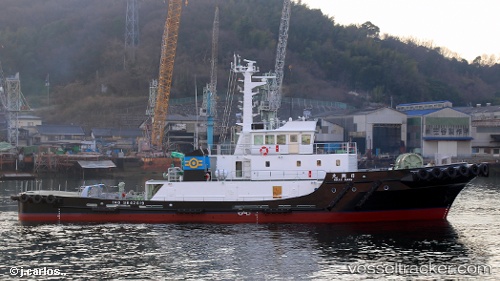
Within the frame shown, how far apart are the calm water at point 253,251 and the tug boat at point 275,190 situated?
729mm

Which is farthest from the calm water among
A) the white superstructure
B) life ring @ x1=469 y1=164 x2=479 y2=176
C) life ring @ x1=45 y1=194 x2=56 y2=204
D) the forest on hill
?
the forest on hill

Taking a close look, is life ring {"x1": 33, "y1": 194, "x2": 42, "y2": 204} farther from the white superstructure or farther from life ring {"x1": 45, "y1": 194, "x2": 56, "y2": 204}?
the white superstructure

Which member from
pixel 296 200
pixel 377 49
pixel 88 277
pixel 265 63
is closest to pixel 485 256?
pixel 296 200

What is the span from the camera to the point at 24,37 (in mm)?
114875

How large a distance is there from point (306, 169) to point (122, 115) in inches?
2663

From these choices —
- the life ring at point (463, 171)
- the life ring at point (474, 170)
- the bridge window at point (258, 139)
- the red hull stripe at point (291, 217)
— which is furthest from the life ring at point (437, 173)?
the bridge window at point (258, 139)

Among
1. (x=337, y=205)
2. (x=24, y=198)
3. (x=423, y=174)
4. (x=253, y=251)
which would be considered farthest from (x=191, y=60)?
(x=253, y=251)

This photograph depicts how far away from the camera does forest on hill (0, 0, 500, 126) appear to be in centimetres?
10300

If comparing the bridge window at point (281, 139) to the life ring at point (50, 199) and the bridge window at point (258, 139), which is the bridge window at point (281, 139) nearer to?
the bridge window at point (258, 139)

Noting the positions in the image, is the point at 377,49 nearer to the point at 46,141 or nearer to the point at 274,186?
the point at 46,141

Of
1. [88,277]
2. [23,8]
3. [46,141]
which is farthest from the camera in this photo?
[23,8]

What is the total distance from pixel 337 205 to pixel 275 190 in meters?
2.93

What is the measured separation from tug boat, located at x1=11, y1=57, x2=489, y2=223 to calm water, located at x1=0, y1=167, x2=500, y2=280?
2.39 ft

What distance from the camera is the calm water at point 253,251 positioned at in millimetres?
20109
